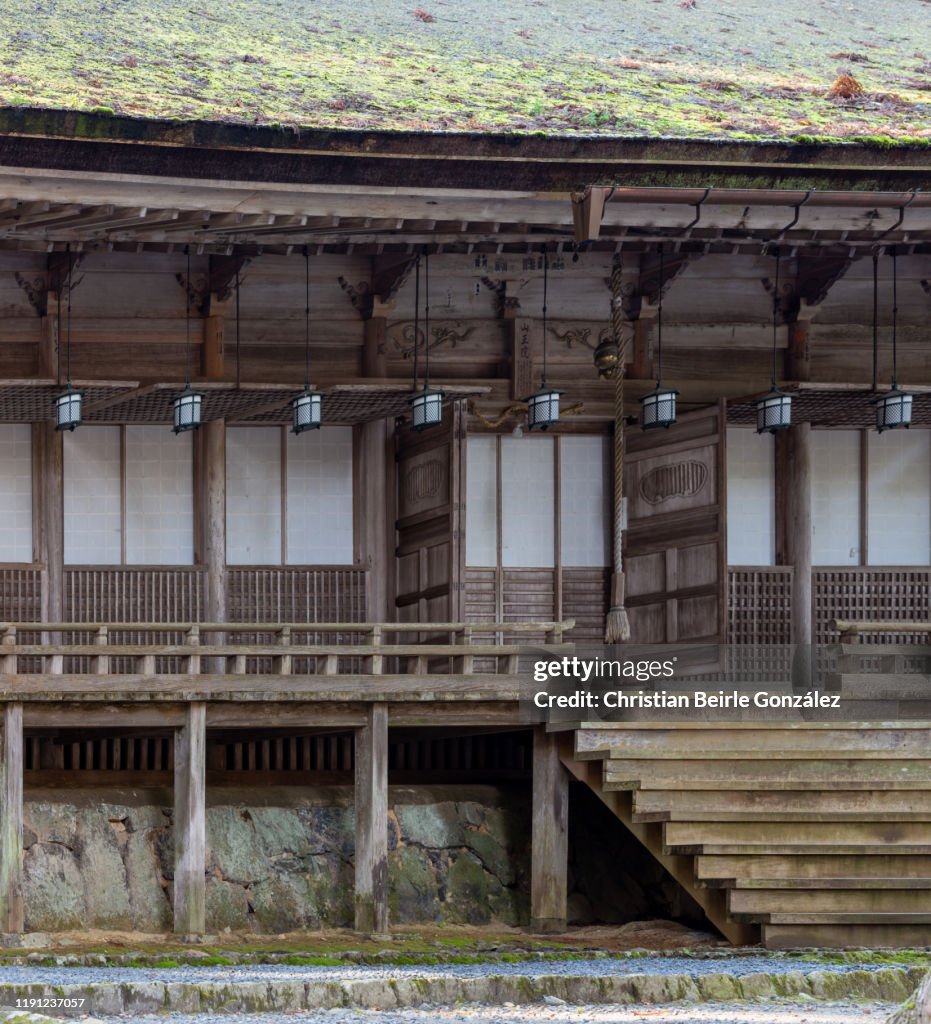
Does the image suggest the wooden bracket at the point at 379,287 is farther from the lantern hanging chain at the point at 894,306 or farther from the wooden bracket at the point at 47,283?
the lantern hanging chain at the point at 894,306

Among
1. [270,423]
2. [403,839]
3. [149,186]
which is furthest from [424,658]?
[149,186]

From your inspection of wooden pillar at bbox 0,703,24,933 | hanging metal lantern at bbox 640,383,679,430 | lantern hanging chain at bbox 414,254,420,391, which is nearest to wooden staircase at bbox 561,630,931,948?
hanging metal lantern at bbox 640,383,679,430

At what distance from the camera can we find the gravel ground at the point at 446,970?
15.2m

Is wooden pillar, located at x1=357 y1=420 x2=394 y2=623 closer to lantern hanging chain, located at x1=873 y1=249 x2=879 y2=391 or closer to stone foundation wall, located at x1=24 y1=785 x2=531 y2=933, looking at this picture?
stone foundation wall, located at x1=24 y1=785 x2=531 y2=933

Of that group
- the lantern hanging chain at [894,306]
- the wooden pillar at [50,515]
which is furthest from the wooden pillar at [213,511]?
the lantern hanging chain at [894,306]

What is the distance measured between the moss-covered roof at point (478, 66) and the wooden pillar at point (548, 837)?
535 centimetres

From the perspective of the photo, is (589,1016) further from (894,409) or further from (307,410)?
(894,409)

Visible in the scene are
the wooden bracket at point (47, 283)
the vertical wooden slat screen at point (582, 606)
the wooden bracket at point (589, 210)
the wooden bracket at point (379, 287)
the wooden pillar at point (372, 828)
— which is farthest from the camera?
the vertical wooden slat screen at point (582, 606)

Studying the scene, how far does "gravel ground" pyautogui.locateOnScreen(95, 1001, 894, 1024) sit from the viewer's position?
1373cm

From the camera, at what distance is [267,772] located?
793 inches

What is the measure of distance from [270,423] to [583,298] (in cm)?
326

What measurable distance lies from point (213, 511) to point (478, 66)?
4.88 metres

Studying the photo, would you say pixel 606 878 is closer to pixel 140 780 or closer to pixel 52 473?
pixel 140 780

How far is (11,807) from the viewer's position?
17656 millimetres
